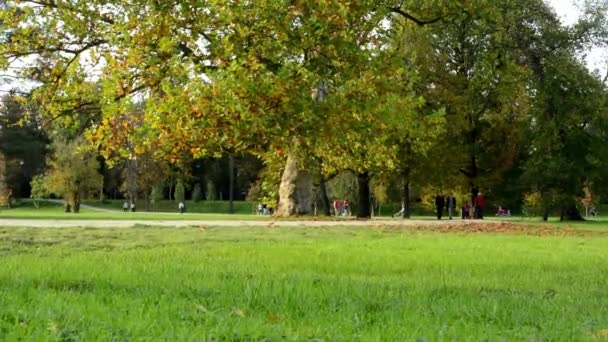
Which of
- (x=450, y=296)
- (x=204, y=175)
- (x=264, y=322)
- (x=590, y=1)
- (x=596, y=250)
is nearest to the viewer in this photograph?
Result: (x=264, y=322)

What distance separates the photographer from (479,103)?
44781mm

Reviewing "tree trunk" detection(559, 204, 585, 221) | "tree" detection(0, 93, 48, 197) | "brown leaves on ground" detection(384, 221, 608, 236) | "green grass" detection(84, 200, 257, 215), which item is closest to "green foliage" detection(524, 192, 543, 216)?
"tree trunk" detection(559, 204, 585, 221)

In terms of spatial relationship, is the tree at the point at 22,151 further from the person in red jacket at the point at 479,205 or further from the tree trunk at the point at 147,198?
the person in red jacket at the point at 479,205

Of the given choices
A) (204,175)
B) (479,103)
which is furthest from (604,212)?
(204,175)

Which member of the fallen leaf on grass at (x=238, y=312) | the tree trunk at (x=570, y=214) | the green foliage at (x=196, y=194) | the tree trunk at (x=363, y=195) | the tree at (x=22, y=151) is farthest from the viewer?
the tree at (x=22, y=151)

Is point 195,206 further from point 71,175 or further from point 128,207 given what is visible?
point 71,175

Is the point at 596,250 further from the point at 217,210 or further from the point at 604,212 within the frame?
the point at 604,212

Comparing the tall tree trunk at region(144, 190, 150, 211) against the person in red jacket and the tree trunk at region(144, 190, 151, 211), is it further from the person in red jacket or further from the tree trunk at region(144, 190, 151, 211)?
the person in red jacket

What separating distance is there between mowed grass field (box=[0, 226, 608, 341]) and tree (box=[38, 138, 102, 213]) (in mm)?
41944

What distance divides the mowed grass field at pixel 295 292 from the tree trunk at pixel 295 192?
16846mm

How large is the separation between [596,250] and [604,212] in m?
70.6

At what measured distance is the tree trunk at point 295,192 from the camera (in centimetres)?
3136

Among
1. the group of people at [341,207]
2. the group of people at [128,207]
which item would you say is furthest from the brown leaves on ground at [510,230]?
the group of people at [128,207]

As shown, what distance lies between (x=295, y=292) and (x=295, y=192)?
24437 millimetres
